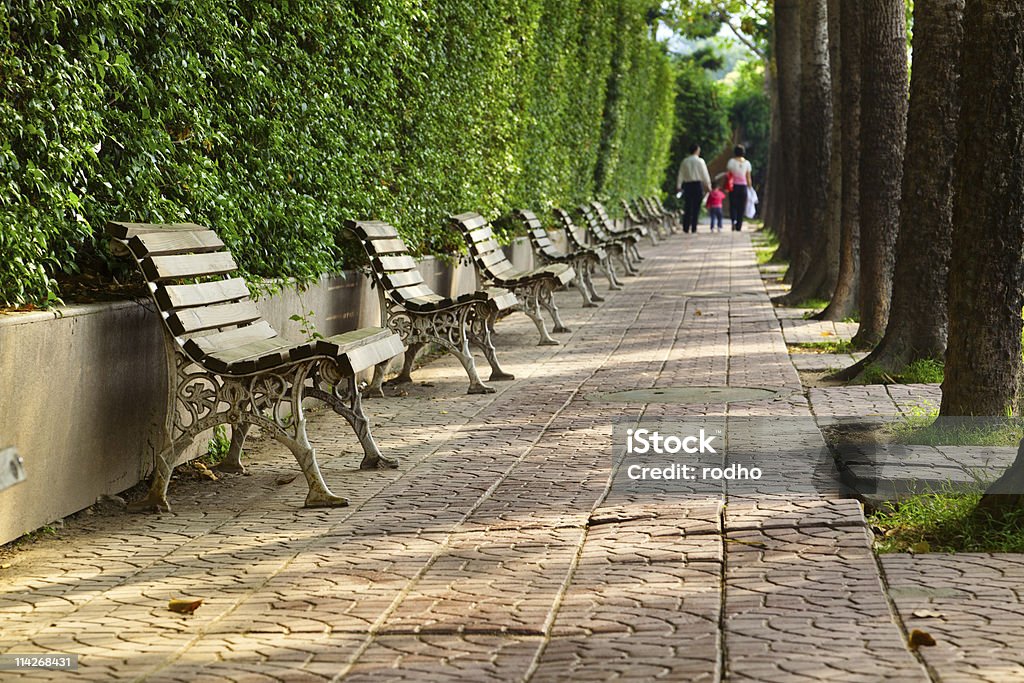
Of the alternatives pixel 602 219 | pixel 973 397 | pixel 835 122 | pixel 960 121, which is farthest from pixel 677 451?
pixel 602 219

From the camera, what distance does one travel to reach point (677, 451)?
24.8 feet

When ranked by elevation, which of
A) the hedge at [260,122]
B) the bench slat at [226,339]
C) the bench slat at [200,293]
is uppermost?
the hedge at [260,122]

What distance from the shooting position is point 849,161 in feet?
45.3

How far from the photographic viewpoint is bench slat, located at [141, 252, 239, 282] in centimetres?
637

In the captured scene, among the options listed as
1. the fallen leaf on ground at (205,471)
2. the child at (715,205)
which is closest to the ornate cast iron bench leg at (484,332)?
the fallen leaf on ground at (205,471)

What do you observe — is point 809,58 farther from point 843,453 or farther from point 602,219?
point 843,453

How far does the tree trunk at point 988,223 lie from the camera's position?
23.0 ft

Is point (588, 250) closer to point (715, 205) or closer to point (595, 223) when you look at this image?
point (595, 223)

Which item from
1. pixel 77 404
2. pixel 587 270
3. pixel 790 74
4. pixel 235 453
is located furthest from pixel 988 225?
pixel 790 74

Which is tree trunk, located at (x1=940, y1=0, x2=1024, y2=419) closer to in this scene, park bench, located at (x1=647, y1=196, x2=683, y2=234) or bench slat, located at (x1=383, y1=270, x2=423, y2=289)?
bench slat, located at (x1=383, y1=270, x2=423, y2=289)

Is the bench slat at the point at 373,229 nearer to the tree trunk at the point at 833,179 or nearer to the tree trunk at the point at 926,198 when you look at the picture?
the tree trunk at the point at 926,198

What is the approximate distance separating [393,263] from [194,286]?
3.75 metres

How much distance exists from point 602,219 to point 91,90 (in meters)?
19.1

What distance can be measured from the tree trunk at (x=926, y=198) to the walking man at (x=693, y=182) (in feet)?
98.8
